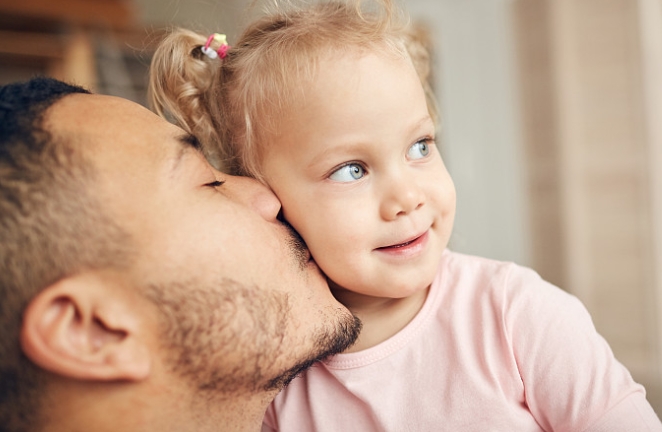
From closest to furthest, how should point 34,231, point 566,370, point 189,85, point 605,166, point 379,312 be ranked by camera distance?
point 34,231, point 566,370, point 379,312, point 189,85, point 605,166

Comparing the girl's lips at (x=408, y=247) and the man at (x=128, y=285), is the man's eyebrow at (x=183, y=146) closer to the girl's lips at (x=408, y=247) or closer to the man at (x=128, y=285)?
the man at (x=128, y=285)

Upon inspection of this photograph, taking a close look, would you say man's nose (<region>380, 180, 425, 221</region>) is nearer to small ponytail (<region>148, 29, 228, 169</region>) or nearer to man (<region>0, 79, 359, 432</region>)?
man (<region>0, 79, 359, 432</region>)

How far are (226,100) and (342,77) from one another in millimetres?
268

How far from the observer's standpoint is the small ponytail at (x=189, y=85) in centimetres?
125

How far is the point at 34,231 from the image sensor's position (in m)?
0.78

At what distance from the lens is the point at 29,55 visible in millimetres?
2914

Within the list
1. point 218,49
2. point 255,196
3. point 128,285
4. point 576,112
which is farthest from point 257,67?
point 576,112

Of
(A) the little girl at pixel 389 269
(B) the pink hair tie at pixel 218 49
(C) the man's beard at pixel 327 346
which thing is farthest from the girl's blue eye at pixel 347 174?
(B) the pink hair tie at pixel 218 49

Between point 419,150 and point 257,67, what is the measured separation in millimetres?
Result: 321

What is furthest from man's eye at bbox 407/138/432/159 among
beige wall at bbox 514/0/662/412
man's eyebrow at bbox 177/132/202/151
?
beige wall at bbox 514/0/662/412

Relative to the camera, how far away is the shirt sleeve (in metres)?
0.91

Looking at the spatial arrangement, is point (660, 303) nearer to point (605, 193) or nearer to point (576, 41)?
point (605, 193)

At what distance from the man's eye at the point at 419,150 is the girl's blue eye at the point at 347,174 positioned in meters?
0.10

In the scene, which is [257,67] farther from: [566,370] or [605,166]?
[605,166]
